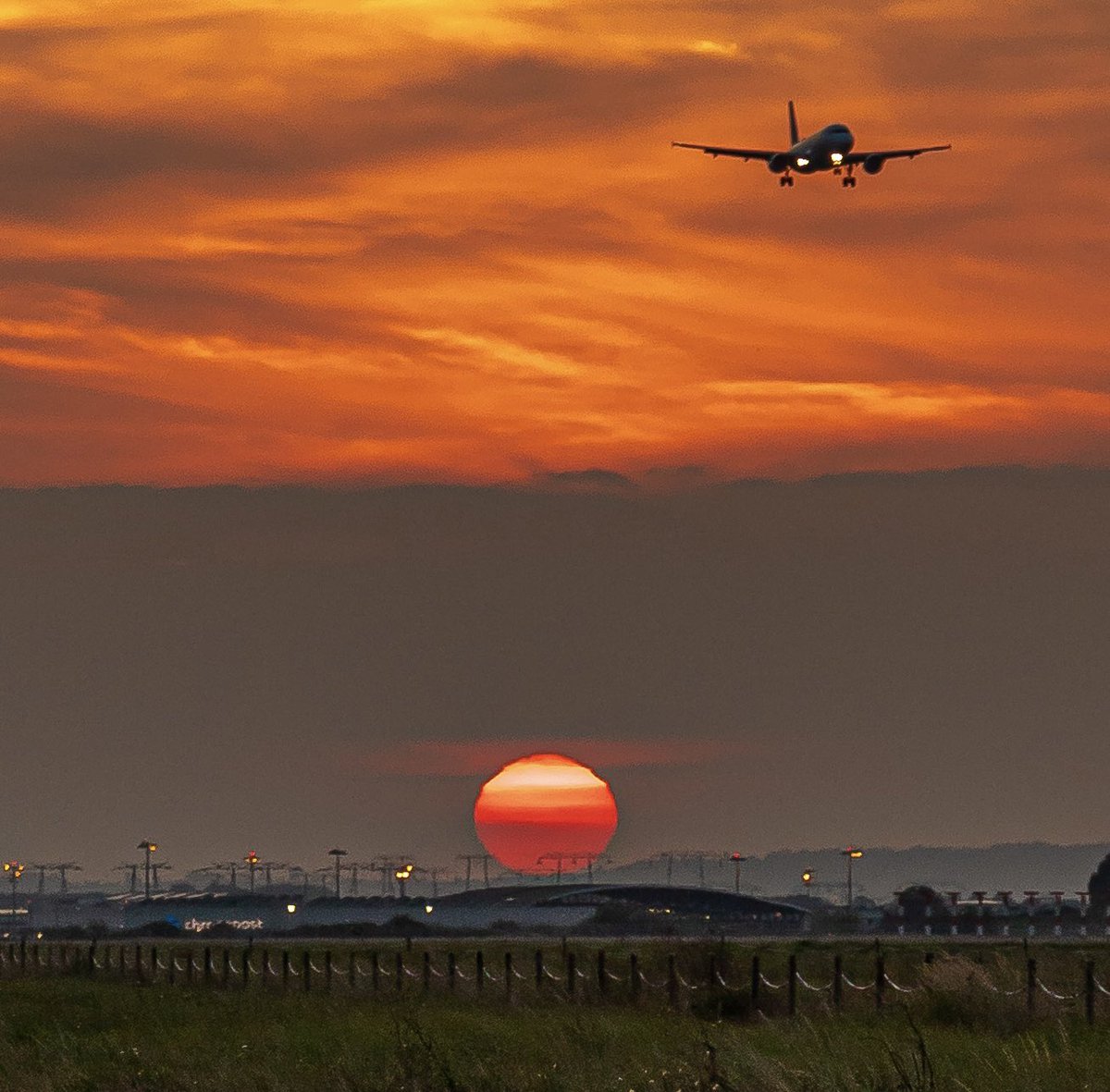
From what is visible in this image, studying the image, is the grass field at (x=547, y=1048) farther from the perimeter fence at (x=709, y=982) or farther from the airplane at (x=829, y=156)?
the airplane at (x=829, y=156)

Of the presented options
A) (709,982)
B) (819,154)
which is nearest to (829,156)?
(819,154)

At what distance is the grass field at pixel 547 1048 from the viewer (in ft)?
94.7

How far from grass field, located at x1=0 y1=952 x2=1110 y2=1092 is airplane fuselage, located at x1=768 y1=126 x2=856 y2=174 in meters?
61.8

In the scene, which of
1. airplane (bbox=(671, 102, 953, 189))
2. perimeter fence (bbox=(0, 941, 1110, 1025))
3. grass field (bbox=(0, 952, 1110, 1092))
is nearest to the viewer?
grass field (bbox=(0, 952, 1110, 1092))

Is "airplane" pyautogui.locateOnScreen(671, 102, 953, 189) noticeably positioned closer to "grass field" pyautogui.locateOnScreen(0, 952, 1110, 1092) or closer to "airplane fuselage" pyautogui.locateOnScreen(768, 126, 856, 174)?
"airplane fuselage" pyautogui.locateOnScreen(768, 126, 856, 174)

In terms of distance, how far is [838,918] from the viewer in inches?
7594

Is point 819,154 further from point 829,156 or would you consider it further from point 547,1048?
point 547,1048

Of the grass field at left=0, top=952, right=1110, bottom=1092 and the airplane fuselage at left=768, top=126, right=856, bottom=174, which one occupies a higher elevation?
the airplane fuselage at left=768, top=126, right=856, bottom=174

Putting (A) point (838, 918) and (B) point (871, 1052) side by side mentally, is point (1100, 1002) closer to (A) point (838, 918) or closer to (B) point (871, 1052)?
(B) point (871, 1052)

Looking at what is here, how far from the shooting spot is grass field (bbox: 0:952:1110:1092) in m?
28.9

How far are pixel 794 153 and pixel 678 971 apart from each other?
190 ft

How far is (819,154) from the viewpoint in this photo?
10412 centimetres

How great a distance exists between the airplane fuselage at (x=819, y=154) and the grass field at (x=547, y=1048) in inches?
2435

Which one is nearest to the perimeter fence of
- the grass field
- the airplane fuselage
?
the grass field
